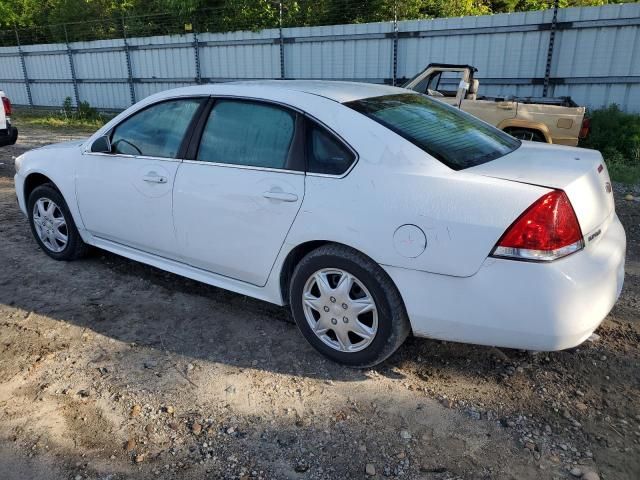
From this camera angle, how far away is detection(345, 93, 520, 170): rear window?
3090mm

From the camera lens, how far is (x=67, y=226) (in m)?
4.77

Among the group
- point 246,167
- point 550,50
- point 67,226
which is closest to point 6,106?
point 67,226

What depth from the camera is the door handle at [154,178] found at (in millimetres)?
3830

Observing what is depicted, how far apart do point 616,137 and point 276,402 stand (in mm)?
8712

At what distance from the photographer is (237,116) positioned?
3.62 meters

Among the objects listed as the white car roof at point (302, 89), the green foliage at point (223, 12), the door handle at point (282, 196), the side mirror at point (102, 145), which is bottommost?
the door handle at point (282, 196)

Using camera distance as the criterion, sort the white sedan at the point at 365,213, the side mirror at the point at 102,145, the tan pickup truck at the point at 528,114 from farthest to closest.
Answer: the tan pickup truck at the point at 528,114, the side mirror at the point at 102,145, the white sedan at the point at 365,213

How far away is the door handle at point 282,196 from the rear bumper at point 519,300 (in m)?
0.74

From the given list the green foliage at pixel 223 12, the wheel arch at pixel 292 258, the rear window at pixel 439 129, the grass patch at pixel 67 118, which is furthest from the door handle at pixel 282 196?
the grass patch at pixel 67 118

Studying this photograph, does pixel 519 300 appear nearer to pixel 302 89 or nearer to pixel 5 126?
pixel 302 89

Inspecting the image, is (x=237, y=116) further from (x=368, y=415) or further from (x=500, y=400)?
(x=500, y=400)

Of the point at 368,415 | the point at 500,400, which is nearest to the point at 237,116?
the point at 368,415

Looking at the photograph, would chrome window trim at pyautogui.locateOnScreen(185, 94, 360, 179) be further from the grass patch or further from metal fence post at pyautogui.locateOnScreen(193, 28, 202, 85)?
metal fence post at pyautogui.locateOnScreen(193, 28, 202, 85)

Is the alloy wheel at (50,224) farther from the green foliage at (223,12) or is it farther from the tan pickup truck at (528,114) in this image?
the green foliage at (223,12)
